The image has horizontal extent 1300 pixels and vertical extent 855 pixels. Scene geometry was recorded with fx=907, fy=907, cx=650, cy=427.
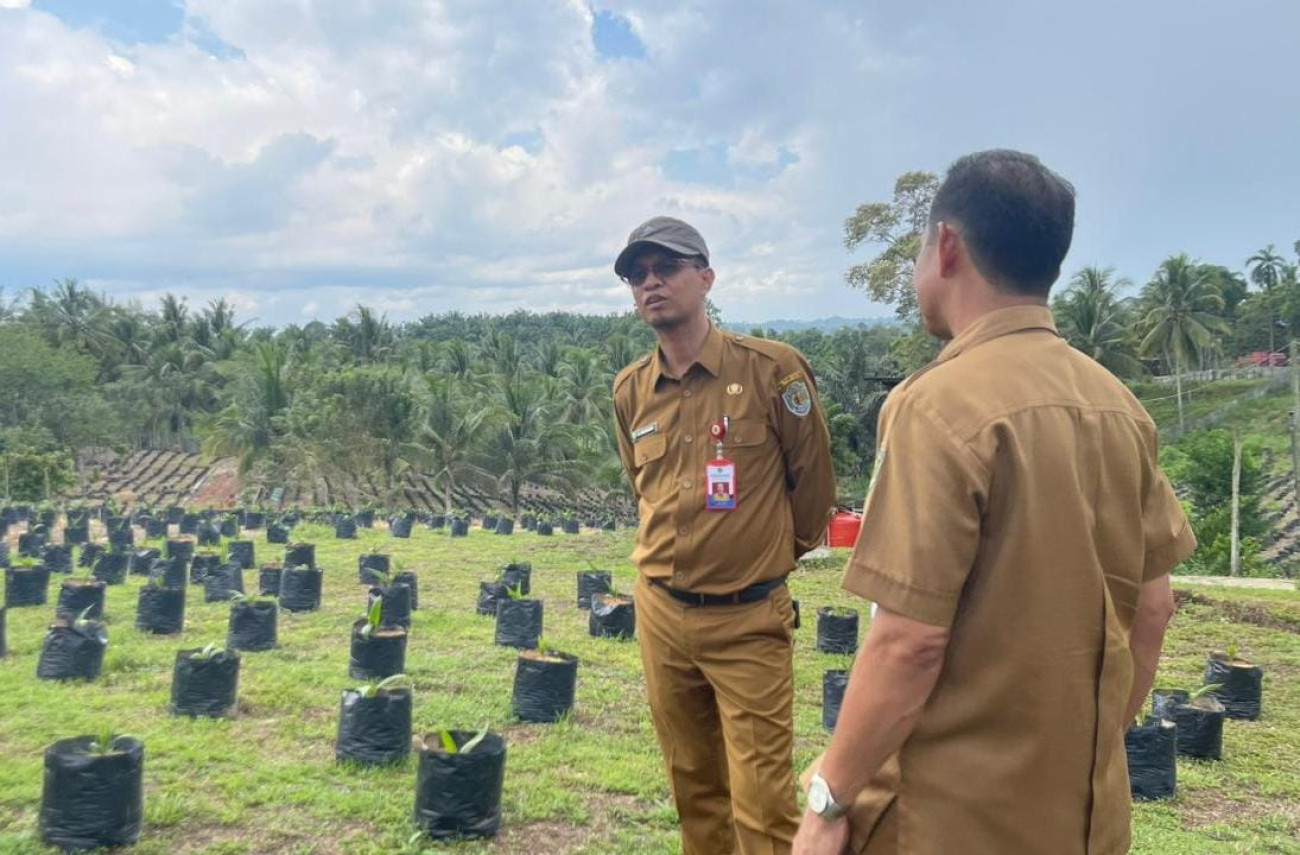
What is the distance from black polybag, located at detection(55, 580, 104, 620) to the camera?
7.23 meters

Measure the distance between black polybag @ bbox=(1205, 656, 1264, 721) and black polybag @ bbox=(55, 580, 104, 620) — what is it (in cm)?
801

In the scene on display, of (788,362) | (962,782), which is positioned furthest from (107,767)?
(962,782)

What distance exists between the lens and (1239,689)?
5570mm

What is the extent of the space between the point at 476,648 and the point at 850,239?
70.6 ft

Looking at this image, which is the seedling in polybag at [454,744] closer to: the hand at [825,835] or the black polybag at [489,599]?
the hand at [825,835]

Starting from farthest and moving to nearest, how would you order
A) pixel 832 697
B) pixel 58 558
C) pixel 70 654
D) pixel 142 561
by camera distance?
pixel 58 558 → pixel 142 561 → pixel 70 654 → pixel 832 697

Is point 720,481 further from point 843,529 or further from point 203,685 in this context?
point 843,529

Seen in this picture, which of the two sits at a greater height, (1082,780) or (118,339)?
(118,339)

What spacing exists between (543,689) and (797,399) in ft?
9.29

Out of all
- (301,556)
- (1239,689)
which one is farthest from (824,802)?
(301,556)

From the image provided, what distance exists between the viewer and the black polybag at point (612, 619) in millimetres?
7234

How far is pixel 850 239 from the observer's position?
25719mm

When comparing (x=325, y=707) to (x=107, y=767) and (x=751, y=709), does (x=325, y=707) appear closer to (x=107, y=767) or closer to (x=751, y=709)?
(x=107, y=767)

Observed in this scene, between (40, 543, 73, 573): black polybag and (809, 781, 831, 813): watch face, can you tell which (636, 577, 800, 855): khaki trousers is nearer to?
(809, 781, 831, 813): watch face
